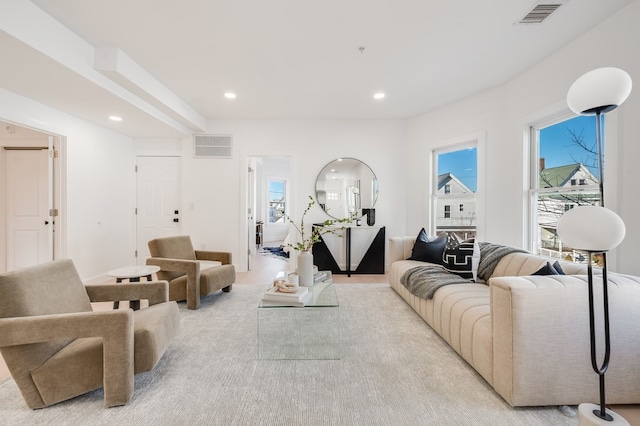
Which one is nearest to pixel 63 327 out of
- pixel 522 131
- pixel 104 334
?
pixel 104 334

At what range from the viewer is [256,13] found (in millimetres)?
2293

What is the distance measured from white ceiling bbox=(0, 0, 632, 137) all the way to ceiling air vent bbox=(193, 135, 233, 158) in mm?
965

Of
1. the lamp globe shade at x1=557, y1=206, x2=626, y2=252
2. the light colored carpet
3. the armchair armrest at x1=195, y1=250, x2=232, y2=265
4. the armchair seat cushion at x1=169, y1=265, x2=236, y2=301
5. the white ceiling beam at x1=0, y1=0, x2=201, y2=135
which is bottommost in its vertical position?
the light colored carpet

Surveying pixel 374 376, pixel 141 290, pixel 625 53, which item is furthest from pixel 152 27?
pixel 625 53

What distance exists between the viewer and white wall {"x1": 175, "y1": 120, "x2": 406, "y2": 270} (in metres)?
5.11

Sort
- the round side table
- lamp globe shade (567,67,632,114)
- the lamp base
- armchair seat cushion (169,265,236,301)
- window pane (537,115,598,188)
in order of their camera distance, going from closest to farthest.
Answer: the lamp base < lamp globe shade (567,67,632,114) < the round side table < window pane (537,115,598,188) < armchair seat cushion (169,265,236,301)

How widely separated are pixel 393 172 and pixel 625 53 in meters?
3.16

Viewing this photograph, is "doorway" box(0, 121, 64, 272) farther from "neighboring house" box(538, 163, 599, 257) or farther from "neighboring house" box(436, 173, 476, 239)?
"neighboring house" box(538, 163, 599, 257)

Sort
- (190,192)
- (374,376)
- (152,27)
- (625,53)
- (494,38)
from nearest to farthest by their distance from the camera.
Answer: (374,376)
(625,53)
(152,27)
(494,38)
(190,192)

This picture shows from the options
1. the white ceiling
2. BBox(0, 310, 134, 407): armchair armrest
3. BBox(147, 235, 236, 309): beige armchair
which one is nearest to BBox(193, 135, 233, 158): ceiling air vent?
the white ceiling

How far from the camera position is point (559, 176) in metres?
2.99

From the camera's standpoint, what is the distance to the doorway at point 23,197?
4.12m

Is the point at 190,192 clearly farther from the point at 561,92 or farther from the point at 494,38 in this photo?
the point at 561,92

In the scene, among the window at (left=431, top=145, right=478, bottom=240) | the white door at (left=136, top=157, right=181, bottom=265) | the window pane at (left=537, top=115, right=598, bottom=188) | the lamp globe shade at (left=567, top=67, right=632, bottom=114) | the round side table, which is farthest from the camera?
the white door at (left=136, top=157, right=181, bottom=265)
